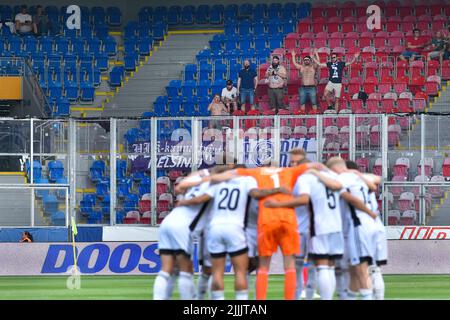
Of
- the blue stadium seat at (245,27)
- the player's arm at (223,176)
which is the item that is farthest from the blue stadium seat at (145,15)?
the player's arm at (223,176)

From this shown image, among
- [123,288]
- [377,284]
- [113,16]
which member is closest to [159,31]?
[113,16]

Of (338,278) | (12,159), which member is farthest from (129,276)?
(338,278)

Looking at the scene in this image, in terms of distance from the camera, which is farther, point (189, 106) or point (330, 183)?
point (189, 106)

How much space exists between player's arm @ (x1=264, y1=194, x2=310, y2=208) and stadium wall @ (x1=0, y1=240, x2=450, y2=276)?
10579 mm

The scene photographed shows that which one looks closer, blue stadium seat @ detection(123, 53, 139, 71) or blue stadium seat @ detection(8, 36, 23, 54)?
blue stadium seat @ detection(123, 53, 139, 71)

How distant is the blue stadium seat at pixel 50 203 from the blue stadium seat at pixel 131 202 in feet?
5.02

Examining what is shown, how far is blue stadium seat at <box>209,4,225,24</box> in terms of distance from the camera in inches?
1583

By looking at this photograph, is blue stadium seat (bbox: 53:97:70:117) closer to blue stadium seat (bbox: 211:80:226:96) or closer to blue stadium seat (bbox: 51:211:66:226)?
blue stadium seat (bbox: 211:80:226:96)

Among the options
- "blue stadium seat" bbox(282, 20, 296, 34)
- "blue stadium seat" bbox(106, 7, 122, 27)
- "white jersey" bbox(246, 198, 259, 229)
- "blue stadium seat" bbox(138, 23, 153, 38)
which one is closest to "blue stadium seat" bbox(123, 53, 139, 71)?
"blue stadium seat" bbox(138, 23, 153, 38)

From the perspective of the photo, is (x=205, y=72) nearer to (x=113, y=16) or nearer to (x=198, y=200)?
(x=113, y=16)

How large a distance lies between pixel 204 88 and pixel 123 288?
14.1 metres

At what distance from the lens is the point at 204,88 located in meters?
36.3

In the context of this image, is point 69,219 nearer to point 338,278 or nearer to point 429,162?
point 429,162

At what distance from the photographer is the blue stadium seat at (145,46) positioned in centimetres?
3925
